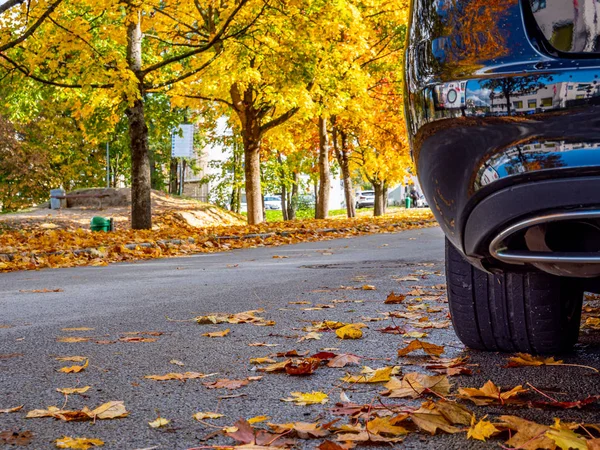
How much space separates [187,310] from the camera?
501 centimetres

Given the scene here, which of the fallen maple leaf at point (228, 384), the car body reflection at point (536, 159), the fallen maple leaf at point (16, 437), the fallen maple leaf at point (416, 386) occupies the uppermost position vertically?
the car body reflection at point (536, 159)

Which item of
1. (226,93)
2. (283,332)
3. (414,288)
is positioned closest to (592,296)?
(414,288)

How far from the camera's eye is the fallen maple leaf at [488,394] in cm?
258

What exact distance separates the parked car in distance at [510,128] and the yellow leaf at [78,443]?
117 centimetres

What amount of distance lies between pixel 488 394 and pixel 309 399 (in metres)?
0.56

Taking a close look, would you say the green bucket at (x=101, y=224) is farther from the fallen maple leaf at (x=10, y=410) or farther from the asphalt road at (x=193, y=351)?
the fallen maple leaf at (x=10, y=410)

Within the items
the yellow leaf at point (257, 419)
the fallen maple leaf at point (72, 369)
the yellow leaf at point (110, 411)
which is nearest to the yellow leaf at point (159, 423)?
the yellow leaf at point (110, 411)

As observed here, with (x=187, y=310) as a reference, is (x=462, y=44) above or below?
above

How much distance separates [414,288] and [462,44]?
3.84 metres

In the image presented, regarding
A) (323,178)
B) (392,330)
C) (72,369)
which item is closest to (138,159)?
(323,178)

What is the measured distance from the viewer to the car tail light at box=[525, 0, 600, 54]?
200 cm

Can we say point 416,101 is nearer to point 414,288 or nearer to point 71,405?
point 71,405

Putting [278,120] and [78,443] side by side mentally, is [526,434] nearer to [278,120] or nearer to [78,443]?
[78,443]

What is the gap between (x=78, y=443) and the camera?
221 cm
